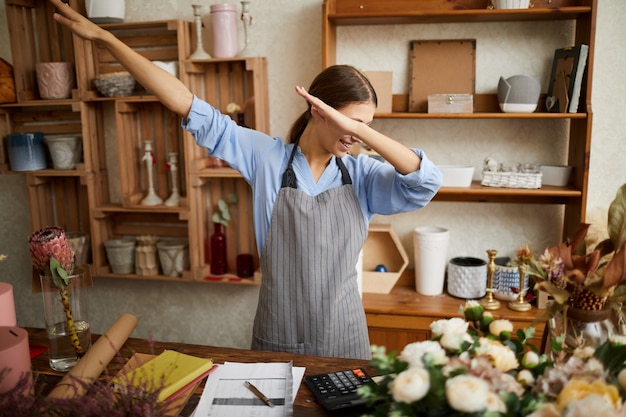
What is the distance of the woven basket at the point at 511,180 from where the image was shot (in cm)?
259

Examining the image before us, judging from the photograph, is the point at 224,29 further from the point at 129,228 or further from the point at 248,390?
the point at 248,390

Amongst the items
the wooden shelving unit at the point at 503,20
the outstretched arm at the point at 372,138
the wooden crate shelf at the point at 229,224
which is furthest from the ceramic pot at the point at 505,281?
the outstretched arm at the point at 372,138

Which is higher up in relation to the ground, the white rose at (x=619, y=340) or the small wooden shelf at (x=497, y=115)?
the small wooden shelf at (x=497, y=115)

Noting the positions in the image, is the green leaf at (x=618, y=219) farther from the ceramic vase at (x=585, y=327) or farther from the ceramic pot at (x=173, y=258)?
the ceramic pot at (x=173, y=258)

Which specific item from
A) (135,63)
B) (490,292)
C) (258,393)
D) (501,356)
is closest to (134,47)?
(135,63)

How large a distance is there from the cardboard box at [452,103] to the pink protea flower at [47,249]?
185 cm

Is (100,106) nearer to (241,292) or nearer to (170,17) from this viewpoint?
(170,17)

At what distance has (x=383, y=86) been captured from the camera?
2.71 meters

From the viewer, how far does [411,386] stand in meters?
0.70

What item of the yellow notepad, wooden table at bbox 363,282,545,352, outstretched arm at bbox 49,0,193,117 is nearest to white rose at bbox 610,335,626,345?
the yellow notepad

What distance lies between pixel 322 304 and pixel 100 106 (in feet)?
6.98

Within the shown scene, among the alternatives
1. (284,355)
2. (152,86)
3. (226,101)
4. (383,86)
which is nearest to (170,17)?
(226,101)

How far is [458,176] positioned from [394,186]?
1.03 m

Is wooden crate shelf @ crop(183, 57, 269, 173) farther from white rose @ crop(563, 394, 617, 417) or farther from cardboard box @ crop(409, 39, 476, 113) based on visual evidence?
white rose @ crop(563, 394, 617, 417)
